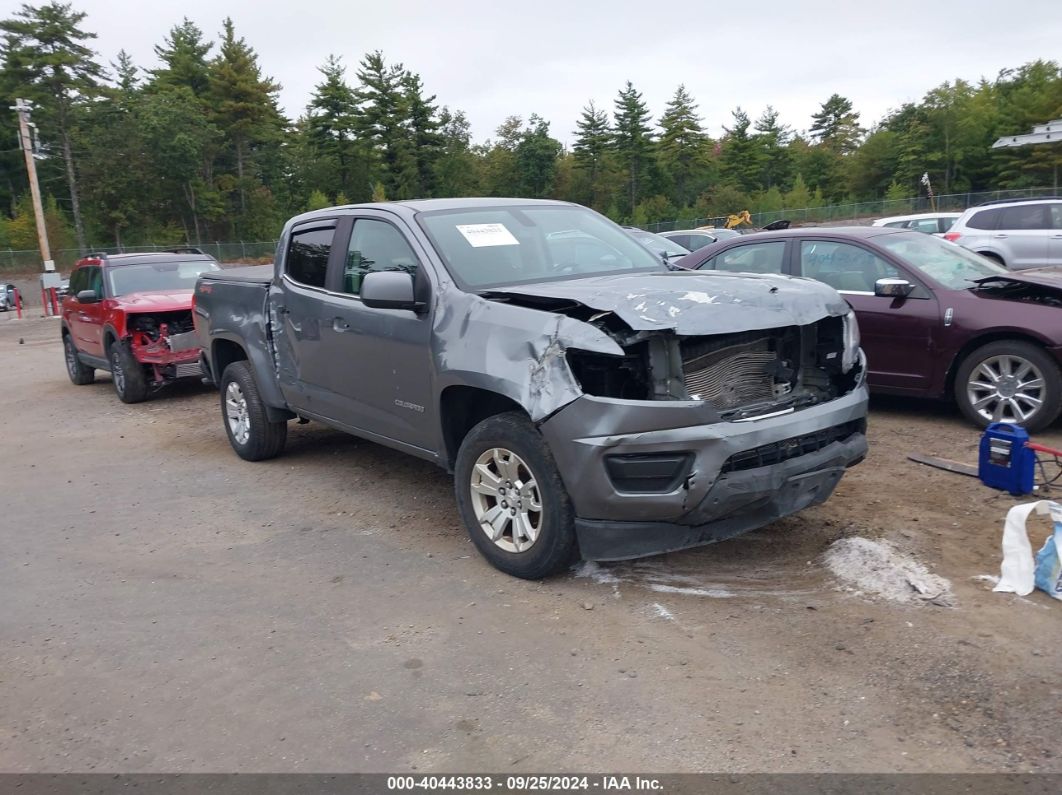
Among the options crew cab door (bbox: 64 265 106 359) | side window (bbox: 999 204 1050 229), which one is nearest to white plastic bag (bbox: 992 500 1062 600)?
crew cab door (bbox: 64 265 106 359)

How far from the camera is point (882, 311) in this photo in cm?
720

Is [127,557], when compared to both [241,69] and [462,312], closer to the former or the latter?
[462,312]

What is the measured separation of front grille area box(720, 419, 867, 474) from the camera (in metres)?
4.07

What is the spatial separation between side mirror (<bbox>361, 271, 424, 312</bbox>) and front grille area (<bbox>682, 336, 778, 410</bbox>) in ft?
5.20

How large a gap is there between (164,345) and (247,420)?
392 centimetres

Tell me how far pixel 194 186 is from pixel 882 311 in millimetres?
59694

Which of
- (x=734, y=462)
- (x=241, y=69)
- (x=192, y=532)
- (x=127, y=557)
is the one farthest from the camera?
(x=241, y=69)

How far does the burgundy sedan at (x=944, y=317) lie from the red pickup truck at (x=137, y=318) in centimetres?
700

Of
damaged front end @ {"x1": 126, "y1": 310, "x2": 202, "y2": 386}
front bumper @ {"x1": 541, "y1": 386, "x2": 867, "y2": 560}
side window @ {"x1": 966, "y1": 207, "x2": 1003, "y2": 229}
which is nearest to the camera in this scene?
front bumper @ {"x1": 541, "y1": 386, "x2": 867, "y2": 560}

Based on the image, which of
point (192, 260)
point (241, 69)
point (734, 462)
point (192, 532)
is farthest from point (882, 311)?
point (241, 69)

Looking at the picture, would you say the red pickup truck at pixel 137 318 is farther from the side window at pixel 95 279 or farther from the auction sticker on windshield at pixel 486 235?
the auction sticker on windshield at pixel 486 235

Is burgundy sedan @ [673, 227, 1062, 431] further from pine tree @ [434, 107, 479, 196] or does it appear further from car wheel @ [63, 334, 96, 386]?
pine tree @ [434, 107, 479, 196]

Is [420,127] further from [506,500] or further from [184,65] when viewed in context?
[506,500]

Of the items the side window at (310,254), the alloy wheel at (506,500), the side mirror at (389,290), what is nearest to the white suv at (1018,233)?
the side window at (310,254)
